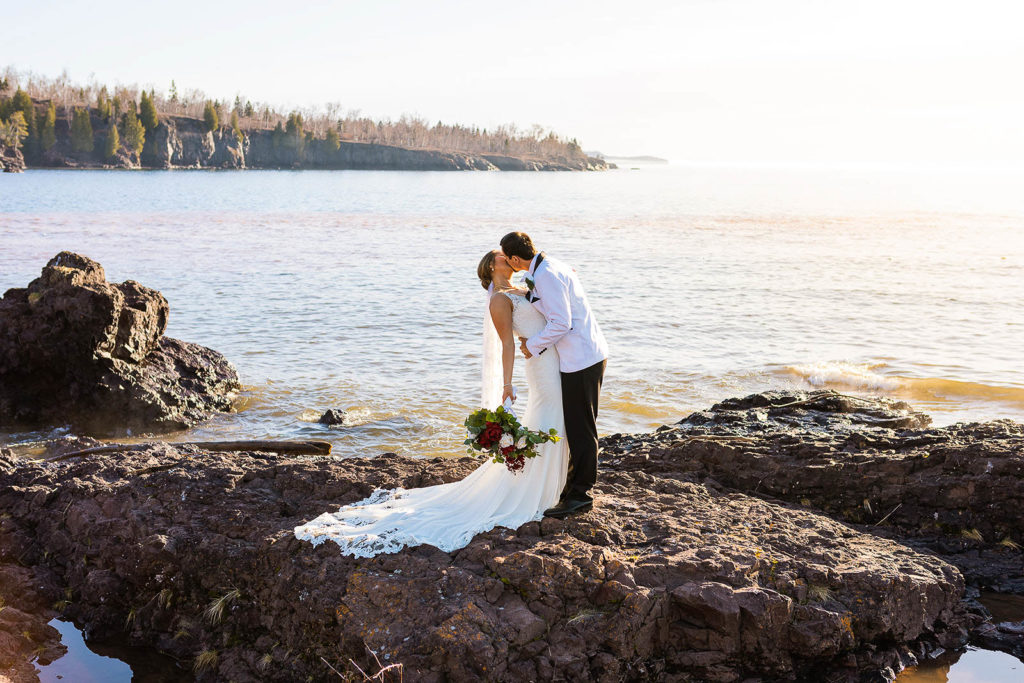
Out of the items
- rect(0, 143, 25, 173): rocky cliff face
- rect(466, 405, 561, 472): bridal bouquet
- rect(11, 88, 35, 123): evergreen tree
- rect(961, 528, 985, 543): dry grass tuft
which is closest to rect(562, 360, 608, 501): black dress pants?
rect(466, 405, 561, 472): bridal bouquet

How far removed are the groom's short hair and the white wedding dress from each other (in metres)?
0.33

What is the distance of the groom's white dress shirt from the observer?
595 centimetres

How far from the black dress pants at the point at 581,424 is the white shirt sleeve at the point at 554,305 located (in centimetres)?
34

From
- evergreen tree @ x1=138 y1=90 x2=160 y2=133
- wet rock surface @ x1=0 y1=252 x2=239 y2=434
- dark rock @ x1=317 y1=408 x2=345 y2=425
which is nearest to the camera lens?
wet rock surface @ x1=0 y1=252 x2=239 y2=434

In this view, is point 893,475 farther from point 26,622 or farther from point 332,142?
point 332,142

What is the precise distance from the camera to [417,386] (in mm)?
15234

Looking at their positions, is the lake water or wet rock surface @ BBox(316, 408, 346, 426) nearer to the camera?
wet rock surface @ BBox(316, 408, 346, 426)

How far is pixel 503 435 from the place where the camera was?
6.17m

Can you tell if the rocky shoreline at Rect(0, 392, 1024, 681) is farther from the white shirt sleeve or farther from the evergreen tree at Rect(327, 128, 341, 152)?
the evergreen tree at Rect(327, 128, 341, 152)

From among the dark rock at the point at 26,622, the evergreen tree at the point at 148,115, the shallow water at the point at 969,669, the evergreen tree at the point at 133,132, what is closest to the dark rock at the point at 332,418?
the dark rock at the point at 26,622

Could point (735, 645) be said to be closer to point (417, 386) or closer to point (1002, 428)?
point (1002, 428)

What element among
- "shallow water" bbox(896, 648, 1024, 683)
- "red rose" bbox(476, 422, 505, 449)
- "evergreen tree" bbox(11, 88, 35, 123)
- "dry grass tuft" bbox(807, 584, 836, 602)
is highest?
"evergreen tree" bbox(11, 88, 35, 123)

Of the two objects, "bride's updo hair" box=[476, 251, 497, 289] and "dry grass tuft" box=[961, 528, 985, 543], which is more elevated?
"bride's updo hair" box=[476, 251, 497, 289]

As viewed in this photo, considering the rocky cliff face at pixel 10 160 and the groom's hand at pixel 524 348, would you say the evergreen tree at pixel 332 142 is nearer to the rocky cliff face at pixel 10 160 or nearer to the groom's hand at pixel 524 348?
the rocky cliff face at pixel 10 160
